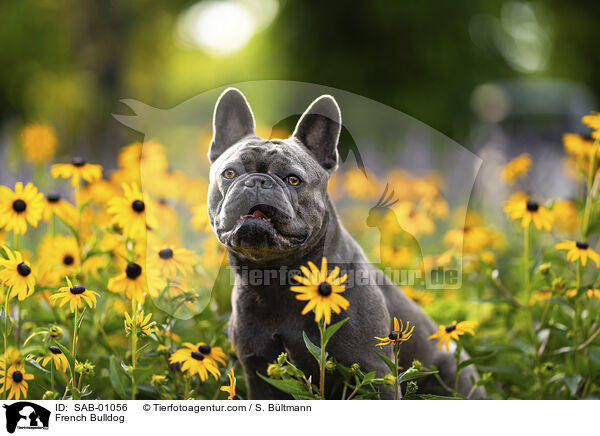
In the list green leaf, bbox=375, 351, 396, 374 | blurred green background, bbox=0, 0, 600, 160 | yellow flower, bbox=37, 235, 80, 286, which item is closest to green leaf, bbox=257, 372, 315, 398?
green leaf, bbox=375, 351, 396, 374

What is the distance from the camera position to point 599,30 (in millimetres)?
12000

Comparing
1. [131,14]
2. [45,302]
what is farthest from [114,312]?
[131,14]

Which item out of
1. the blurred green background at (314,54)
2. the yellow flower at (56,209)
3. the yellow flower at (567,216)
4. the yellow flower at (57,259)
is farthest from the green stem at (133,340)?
the blurred green background at (314,54)

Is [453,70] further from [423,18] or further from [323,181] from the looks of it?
[323,181]

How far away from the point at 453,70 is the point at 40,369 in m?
8.56

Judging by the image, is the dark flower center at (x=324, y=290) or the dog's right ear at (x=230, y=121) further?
the dog's right ear at (x=230, y=121)

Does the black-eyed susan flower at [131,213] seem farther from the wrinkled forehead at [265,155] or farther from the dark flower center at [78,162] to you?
the wrinkled forehead at [265,155]

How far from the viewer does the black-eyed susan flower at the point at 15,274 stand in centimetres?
193

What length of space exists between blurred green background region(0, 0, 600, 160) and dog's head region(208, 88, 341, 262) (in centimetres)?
385

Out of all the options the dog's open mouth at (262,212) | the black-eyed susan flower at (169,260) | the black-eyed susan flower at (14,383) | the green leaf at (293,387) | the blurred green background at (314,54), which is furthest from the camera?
the blurred green background at (314,54)

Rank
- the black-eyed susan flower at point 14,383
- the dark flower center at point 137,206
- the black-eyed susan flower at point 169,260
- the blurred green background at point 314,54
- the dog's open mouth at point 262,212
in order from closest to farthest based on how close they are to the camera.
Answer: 1. the dog's open mouth at point 262,212
2. the black-eyed susan flower at point 14,383
3. the black-eyed susan flower at point 169,260
4. the dark flower center at point 137,206
5. the blurred green background at point 314,54

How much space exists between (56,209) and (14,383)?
0.67 metres
